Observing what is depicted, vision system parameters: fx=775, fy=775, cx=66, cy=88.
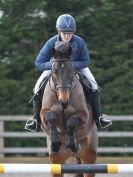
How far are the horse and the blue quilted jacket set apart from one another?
0.21 m

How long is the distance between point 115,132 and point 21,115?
2.46 meters

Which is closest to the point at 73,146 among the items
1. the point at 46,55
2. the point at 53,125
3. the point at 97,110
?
the point at 53,125

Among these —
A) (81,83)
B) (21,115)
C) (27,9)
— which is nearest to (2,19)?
→ (27,9)

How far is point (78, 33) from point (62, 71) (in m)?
9.53

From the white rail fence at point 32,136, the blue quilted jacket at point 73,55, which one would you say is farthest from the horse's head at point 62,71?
the white rail fence at point 32,136

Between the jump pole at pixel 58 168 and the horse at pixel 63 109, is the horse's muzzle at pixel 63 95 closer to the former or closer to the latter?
the horse at pixel 63 109

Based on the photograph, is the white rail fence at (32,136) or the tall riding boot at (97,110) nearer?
the tall riding boot at (97,110)

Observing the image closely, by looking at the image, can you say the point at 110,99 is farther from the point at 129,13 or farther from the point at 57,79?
the point at 57,79

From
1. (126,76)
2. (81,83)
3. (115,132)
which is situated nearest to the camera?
(81,83)

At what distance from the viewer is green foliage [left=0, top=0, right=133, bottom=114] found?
18.9 meters

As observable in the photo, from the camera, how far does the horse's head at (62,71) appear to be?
955 cm

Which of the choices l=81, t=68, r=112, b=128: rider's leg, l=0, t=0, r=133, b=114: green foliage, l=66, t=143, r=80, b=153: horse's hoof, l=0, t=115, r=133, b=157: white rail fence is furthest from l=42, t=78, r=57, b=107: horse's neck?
l=0, t=0, r=133, b=114: green foliage

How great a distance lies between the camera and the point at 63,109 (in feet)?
32.2

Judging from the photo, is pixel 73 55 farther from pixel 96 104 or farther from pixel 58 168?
pixel 58 168
